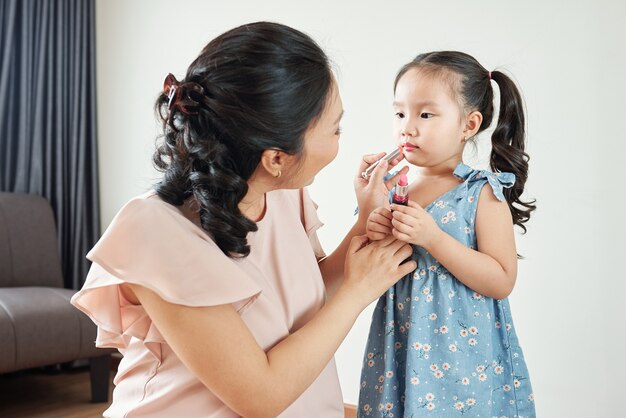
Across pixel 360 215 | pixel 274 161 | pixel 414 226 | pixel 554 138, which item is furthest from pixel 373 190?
pixel 554 138

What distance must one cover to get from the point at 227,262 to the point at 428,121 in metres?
0.54

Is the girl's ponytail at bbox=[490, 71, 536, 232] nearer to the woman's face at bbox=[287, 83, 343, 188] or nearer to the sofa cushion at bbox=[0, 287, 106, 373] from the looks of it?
the woman's face at bbox=[287, 83, 343, 188]

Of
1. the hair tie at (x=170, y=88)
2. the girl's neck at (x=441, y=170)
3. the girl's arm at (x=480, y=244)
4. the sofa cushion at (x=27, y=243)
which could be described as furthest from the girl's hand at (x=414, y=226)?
the sofa cushion at (x=27, y=243)

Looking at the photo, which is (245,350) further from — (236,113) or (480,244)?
(480,244)

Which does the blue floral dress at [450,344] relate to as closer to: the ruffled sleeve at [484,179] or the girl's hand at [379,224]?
the ruffled sleeve at [484,179]

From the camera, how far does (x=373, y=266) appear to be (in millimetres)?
1224

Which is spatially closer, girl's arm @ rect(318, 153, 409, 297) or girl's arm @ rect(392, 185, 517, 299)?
girl's arm @ rect(392, 185, 517, 299)

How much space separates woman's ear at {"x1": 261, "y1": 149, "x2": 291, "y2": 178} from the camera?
44.3 inches

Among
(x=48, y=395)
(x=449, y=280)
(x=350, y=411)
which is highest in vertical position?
(x=449, y=280)

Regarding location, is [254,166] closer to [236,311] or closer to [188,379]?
[236,311]

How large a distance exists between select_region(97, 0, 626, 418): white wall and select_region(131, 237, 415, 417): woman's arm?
54.2 inches

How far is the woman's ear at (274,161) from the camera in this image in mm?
1125

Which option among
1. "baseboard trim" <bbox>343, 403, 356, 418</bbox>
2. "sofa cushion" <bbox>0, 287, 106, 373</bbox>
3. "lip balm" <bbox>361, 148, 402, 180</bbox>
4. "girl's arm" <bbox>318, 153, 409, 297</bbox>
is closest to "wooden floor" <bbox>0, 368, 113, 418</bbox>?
"sofa cushion" <bbox>0, 287, 106, 373</bbox>

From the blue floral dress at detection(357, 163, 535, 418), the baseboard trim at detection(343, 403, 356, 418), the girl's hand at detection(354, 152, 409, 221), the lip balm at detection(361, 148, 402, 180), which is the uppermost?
the lip balm at detection(361, 148, 402, 180)
